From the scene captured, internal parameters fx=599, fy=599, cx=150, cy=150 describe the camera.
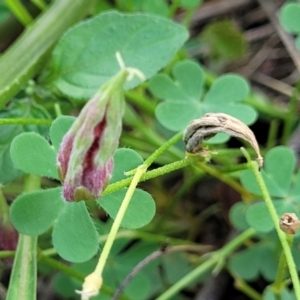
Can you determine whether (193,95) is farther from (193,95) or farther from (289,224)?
(289,224)

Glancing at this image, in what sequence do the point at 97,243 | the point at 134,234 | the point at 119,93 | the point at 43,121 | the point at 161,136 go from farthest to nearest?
the point at 161,136
the point at 134,234
the point at 43,121
the point at 97,243
the point at 119,93

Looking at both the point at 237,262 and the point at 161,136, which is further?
the point at 161,136

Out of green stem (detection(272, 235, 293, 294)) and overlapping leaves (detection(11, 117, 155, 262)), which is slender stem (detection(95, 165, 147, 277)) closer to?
overlapping leaves (detection(11, 117, 155, 262))

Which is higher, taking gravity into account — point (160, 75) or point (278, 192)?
point (160, 75)

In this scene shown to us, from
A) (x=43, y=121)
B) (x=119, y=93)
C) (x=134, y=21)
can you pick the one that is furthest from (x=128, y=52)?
(x=119, y=93)

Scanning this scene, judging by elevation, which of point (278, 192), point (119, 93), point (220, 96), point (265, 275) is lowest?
point (265, 275)

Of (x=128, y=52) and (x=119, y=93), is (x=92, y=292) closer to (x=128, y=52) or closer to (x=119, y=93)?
(x=119, y=93)

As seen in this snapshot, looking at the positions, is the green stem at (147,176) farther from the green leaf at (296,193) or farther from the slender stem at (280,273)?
the green leaf at (296,193)
